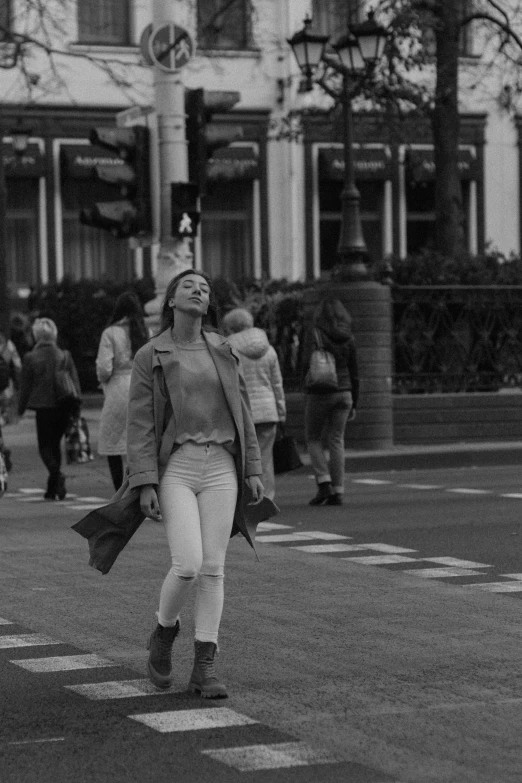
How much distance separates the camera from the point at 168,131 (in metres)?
16.0

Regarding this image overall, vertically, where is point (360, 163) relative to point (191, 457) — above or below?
above

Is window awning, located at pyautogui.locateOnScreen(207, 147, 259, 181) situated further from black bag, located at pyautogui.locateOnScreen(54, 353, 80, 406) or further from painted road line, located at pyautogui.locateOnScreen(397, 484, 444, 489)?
black bag, located at pyautogui.locateOnScreen(54, 353, 80, 406)

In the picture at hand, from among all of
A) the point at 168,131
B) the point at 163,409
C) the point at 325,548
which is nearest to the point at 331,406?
the point at 168,131

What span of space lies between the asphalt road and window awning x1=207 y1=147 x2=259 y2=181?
23710 millimetres

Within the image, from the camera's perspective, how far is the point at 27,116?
34.7 meters

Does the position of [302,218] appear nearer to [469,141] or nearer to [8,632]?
[469,141]

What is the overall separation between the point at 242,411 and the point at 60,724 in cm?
151

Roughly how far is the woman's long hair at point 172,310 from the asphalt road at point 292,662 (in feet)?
4.81

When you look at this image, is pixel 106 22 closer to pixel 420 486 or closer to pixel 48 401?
pixel 48 401

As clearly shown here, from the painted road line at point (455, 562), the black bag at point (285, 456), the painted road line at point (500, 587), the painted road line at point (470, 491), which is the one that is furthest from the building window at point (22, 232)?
the painted road line at point (500, 587)

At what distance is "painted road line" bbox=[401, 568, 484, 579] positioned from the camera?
10359 mm

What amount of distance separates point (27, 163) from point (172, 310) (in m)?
28.1

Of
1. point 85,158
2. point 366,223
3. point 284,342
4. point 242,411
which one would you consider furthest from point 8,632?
point 366,223

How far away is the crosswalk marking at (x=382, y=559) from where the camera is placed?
11047 millimetres
